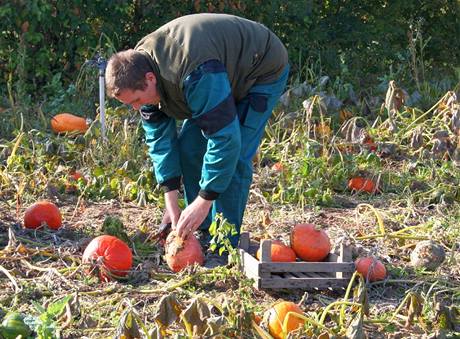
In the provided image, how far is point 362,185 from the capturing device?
659cm

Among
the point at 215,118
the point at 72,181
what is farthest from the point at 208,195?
the point at 72,181

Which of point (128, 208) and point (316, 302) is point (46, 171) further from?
point (316, 302)

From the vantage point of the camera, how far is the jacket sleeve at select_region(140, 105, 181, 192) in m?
4.91

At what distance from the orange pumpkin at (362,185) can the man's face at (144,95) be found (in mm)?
2515

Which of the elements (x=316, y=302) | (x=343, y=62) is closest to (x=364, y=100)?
(x=343, y=62)

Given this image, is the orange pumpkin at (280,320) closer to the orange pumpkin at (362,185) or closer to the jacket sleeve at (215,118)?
the jacket sleeve at (215,118)

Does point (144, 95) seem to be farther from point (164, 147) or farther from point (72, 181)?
point (72, 181)

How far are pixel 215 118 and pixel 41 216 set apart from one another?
1577 mm

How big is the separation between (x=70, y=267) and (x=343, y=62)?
213 inches

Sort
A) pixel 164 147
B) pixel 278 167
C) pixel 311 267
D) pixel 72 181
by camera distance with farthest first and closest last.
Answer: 1. pixel 278 167
2. pixel 72 181
3. pixel 164 147
4. pixel 311 267

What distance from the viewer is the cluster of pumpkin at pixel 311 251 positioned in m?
4.66

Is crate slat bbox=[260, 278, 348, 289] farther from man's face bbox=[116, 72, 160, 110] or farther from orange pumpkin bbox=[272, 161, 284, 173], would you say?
orange pumpkin bbox=[272, 161, 284, 173]

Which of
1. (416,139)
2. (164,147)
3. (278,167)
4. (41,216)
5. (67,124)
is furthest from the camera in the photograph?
(67,124)

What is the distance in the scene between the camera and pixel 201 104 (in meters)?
4.33
